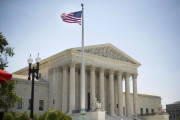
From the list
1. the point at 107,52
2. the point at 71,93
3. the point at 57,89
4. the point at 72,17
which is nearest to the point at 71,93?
the point at 71,93

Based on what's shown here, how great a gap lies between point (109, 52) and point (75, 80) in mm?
9706

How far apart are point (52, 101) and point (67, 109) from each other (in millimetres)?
4490

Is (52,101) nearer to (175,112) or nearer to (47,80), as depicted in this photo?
(47,80)

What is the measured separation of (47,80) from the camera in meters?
53.5

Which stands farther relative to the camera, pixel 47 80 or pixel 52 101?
pixel 47 80

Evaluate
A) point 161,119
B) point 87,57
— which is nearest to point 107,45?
point 87,57

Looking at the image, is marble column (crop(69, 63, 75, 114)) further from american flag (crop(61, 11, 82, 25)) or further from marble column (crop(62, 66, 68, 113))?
american flag (crop(61, 11, 82, 25))

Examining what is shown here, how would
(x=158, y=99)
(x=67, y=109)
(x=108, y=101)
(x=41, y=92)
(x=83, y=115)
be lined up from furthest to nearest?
(x=158, y=99)
(x=108, y=101)
(x=41, y=92)
(x=67, y=109)
(x=83, y=115)

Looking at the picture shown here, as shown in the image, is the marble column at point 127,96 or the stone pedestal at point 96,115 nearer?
the stone pedestal at point 96,115

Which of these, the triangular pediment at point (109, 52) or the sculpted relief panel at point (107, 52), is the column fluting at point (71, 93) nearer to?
the triangular pediment at point (109, 52)

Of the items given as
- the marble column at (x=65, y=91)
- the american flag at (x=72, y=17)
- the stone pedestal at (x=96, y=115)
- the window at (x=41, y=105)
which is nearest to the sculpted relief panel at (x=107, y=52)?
the marble column at (x=65, y=91)

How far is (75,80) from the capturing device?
5188 cm

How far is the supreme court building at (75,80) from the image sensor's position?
47.6m

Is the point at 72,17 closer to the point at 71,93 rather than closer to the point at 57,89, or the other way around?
the point at 71,93
